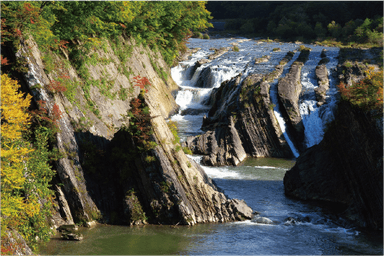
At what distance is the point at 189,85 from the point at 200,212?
28.0m

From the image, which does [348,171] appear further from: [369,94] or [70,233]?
[70,233]

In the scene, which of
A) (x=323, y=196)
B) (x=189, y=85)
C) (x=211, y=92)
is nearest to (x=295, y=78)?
(x=211, y=92)

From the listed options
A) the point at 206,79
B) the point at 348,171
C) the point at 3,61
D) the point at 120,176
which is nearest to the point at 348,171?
the point at 348,171

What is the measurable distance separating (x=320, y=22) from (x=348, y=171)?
225 ft

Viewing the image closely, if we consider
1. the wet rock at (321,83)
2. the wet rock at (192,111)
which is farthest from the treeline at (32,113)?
the wet rock at (321,83)

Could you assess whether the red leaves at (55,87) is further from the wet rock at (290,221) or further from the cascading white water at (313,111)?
the cascading white water at (313,111)

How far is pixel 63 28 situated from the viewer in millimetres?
19750

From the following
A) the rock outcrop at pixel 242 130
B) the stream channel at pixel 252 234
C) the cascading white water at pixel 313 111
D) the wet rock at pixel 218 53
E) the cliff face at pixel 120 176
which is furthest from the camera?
the wet rock at pixel 218 53

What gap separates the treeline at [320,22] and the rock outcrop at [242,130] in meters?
37.8

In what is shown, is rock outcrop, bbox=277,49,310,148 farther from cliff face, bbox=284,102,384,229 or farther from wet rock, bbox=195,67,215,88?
wet rock, bbox=195,67,215,88

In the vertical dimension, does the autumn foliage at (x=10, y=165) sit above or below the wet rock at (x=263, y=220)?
above

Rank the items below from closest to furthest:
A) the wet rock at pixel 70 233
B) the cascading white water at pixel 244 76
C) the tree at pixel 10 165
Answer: the tree at pixel 10 165, the wet rock at pixel 70 233, the cascading white water at pixel 244 76

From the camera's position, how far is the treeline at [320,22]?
65375 mm

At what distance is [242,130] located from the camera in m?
28.9
